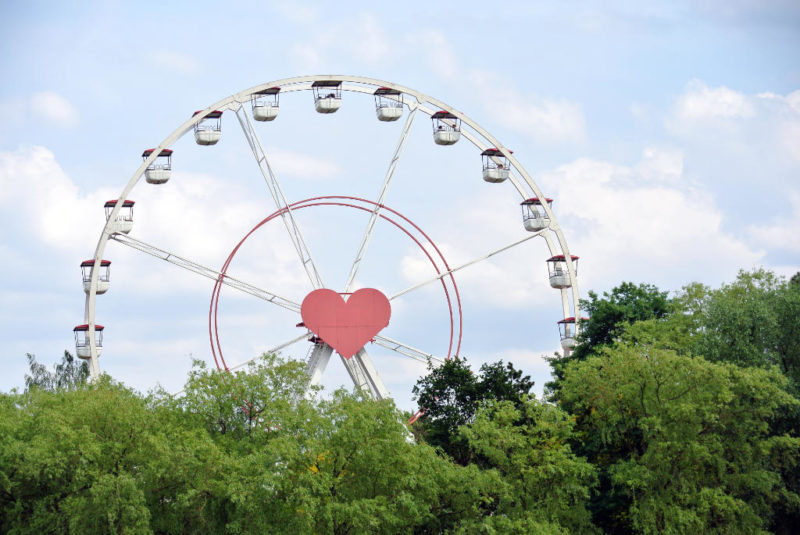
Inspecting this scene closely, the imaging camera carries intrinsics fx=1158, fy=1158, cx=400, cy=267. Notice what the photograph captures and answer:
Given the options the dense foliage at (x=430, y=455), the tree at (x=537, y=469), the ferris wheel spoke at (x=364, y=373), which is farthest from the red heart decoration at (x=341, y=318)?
the tree at (x=537, y=469)

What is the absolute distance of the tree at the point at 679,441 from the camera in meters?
34.0

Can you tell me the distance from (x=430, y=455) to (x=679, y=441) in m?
7.63

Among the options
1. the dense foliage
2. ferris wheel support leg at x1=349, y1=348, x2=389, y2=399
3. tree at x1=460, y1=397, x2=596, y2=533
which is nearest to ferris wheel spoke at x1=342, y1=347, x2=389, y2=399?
ferris wheel support leg at x1=349, y1=348, x2=389, y2=399

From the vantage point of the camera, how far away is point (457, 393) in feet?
131

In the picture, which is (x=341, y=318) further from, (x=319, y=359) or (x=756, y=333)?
(x=756, y=333)

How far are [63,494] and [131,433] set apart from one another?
2791 millimetres

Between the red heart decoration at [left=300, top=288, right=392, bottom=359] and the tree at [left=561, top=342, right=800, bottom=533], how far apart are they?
932cm

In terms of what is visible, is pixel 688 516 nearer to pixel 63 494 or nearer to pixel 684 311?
pixel 684 311

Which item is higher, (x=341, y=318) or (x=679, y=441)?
(x=341, y=318)

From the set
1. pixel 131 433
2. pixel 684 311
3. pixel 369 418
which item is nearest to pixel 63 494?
pixel 131 433

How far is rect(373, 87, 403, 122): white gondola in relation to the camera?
4778cm

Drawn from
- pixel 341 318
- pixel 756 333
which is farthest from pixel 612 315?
pixel 341 318

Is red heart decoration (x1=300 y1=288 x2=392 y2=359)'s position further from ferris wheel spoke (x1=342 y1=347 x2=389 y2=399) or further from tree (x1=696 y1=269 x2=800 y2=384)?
tree (x1=696 y1=269 x2=800 y2=384)

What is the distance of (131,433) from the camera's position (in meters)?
33.4
